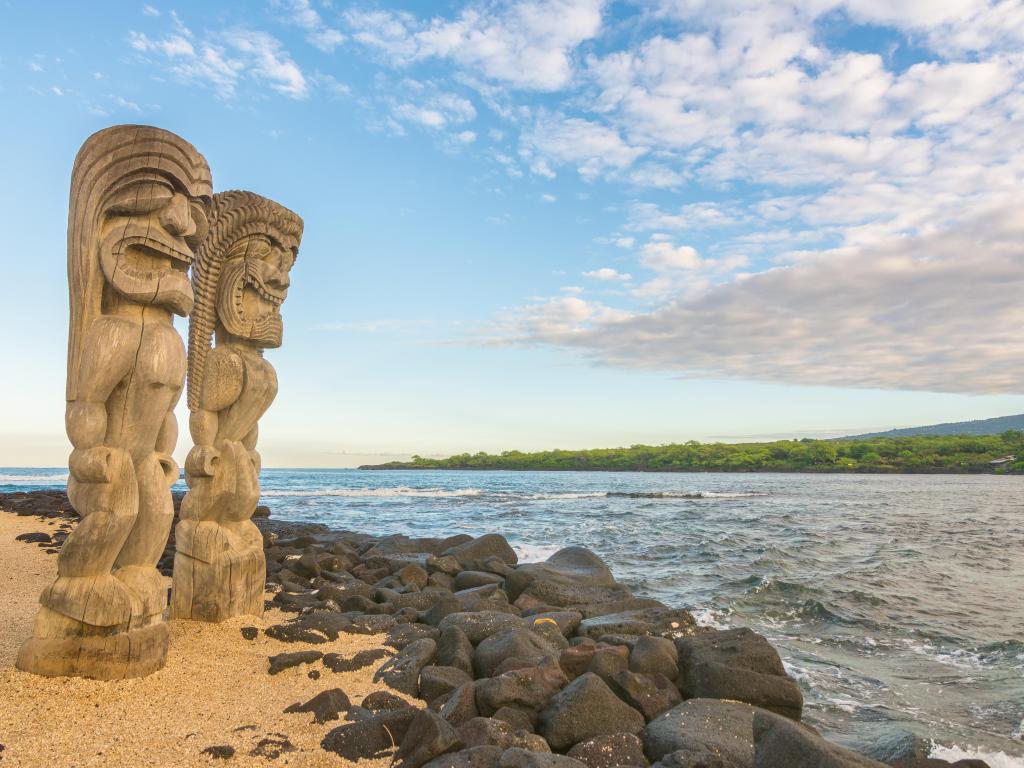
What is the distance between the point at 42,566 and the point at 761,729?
905 cm

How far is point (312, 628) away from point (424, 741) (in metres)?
2.50

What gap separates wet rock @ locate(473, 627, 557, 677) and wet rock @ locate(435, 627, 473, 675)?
90mm

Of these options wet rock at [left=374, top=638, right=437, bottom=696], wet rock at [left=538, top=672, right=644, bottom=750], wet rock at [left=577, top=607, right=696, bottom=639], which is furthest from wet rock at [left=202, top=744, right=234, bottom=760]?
wet rock at [left=577, top=607, right=696, bottom=639]

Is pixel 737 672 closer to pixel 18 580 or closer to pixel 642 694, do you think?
pixel 642 694

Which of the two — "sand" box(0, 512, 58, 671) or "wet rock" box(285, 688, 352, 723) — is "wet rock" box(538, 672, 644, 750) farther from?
"sand" box(0, 512, 58, 671)

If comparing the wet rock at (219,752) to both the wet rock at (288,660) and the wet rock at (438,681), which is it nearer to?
the wet rock at (288,660)

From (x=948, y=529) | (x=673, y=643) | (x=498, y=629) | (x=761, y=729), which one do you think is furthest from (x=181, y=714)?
(x=948, y=529)

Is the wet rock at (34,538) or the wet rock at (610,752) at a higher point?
the wet rock at (34,538)

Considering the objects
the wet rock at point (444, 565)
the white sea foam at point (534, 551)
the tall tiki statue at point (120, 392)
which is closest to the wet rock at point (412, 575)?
the wet rock at point (444, 565)

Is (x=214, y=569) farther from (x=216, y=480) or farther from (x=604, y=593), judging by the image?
(x=604, y=593)

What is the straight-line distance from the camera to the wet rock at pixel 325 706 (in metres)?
4.00

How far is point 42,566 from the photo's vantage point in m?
8.67

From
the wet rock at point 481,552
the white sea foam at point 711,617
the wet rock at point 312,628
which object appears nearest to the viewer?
the wet rock at point 312,628

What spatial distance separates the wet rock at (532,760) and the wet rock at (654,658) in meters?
2.20
